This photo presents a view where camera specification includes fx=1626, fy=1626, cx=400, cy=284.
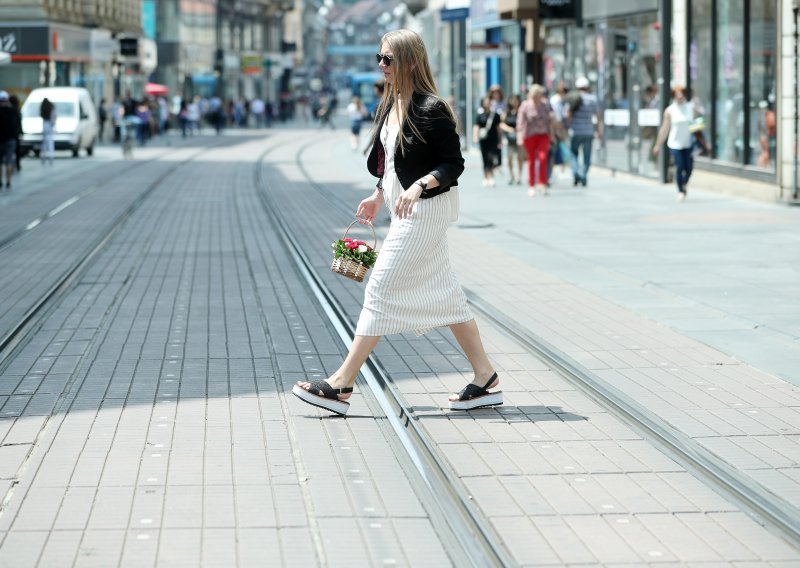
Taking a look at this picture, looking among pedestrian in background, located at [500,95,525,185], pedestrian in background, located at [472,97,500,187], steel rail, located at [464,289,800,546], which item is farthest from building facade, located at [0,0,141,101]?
steel rail, located at [464,289,800,546]

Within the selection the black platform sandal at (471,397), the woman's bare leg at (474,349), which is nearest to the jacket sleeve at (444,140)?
the woman's bare leg at (474,349)

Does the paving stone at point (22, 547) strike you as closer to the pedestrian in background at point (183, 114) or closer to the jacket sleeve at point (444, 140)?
the jacket sleeve at point (444, 140)

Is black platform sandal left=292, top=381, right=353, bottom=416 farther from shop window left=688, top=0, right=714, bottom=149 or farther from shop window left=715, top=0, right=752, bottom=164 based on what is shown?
shop window left=688, top=0, right=714, bottom=149

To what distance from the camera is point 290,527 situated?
19.2 ft

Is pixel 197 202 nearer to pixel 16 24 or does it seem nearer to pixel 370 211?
pixel 370 211

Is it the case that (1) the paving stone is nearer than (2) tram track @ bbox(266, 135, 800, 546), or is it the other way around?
(1) the paving stone

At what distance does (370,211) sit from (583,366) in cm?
212

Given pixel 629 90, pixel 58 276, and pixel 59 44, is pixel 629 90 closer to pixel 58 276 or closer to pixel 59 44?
pixel 58 276

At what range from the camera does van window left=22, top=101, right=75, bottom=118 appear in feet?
144

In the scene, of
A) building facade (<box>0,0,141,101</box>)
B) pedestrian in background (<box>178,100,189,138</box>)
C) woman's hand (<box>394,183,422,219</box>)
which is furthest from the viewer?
pedestrian in background (<box>178,100,189,138</box>)

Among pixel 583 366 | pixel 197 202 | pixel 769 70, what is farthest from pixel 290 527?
pixel 197 202

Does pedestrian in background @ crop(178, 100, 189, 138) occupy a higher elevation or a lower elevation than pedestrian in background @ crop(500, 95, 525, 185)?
higher

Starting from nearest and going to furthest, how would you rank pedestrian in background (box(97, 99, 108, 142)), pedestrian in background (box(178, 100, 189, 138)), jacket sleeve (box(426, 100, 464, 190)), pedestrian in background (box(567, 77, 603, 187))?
1. jacket sleeve (box(426, 100, 464, 190))
2. pedestrian in background (box(567, 77, 603, 187))
3. pedestrian in background (box(97, 99, 108, 142))
4. pedestrian in background (box(178, 100, 189, 138))

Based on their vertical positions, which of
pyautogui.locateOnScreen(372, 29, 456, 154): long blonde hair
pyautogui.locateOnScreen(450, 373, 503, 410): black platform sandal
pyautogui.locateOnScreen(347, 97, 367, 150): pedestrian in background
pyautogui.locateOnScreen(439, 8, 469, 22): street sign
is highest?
pyautogui.locateOnScreen(439, 8, 469, 22): street sign
